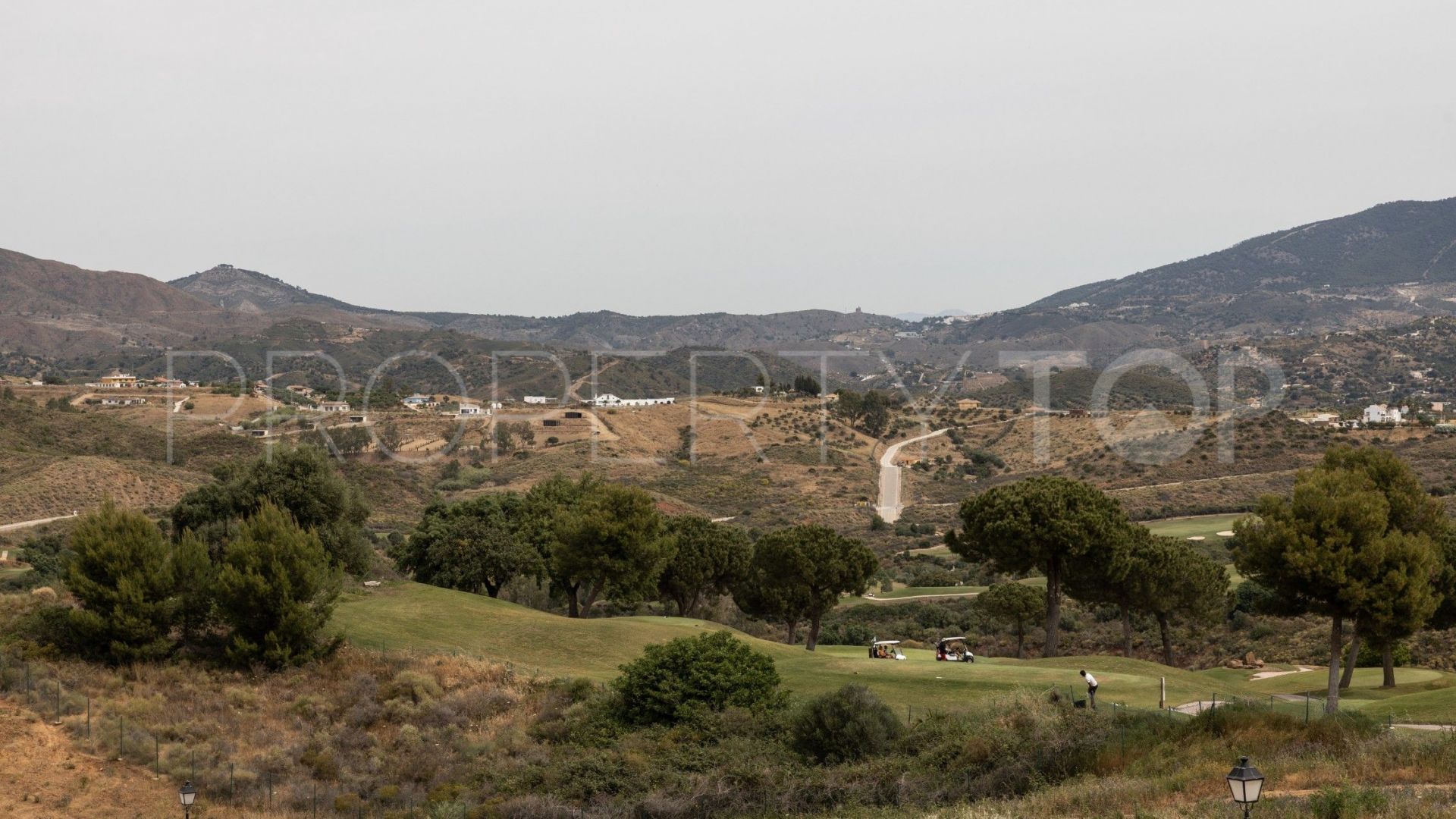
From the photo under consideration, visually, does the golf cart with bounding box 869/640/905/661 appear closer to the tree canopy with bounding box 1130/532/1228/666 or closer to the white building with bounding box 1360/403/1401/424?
the tree canopy with bounding box 1130/532/1228/666

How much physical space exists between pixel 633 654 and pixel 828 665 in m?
5.43

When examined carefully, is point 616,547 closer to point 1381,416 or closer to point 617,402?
point 1381,416

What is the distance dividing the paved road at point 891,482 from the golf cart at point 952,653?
3701 centimetres

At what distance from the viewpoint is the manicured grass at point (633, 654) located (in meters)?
25.2

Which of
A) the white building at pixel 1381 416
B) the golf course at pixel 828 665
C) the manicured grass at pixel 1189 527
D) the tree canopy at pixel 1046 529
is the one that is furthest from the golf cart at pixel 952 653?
the white building at pixel 1381 416

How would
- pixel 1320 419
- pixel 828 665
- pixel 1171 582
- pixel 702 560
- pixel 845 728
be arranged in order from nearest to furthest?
1. pixel 845 728
2. pixel 828 665
3. pixel 1171 582
4. pixel 702 560
5. pixel 1320 419

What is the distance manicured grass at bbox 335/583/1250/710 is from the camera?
25.2m

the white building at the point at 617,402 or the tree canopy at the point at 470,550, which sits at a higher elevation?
the white building at the point at 617,402

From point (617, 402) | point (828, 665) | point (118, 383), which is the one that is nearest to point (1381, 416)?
point (617, 402)

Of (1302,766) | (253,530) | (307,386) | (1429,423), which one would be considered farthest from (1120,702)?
(307,386)

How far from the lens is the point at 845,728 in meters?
20.3

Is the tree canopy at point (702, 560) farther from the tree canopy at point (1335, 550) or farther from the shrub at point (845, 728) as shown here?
the tree canopy at point (1335, 550)

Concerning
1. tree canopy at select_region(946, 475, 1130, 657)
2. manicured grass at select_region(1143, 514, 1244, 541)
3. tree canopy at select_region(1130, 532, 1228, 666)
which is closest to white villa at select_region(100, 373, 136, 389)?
manicured grass at select_region(1143, 514, 1244, 541)

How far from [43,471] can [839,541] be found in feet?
153
